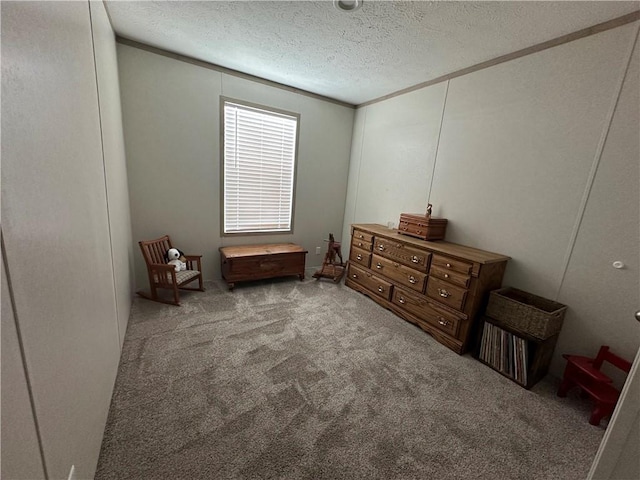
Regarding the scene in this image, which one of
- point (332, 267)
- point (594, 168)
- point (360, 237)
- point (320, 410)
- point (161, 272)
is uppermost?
point (594, 168)

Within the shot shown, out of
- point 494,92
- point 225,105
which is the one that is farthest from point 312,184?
point 494,92

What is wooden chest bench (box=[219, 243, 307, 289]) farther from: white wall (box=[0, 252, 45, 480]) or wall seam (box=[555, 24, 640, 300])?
wall seam (box=[555, 24, 640, 300])

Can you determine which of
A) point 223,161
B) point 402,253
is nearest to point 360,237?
point 402,253

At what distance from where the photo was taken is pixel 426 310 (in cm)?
263

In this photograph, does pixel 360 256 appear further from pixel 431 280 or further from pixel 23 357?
pixel 23 357

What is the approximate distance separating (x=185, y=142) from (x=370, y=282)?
9.26ft

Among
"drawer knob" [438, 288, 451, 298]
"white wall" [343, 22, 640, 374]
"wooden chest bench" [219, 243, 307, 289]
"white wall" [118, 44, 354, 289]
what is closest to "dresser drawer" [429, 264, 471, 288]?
"drawer knob" [438, 288, 451, 298]

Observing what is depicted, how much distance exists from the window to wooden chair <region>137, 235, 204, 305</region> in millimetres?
777

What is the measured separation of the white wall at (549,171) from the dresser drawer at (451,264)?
1.57ft

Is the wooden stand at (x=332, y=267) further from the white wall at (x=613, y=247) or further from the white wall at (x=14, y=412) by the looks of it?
the white wall at (x=14, y=412)

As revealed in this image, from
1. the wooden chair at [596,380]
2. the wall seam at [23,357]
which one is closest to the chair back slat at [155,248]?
the wall seam at [23,357]

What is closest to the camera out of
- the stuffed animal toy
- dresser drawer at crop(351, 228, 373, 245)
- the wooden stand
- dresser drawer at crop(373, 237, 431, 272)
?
dresser drawer at crop(373, 237, 431, 272)

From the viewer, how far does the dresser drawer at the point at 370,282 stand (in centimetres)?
308

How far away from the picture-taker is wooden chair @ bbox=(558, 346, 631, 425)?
1.68 meters
